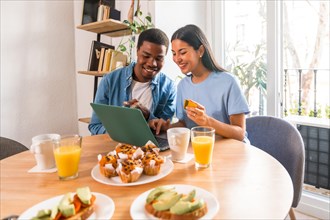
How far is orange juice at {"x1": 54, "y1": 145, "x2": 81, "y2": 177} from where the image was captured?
0.88 metres

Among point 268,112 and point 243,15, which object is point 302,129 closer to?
point 268,112

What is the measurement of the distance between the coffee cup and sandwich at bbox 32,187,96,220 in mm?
390

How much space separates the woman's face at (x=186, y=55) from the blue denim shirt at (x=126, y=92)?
327 mm

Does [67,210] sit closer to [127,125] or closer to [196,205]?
[196,205]

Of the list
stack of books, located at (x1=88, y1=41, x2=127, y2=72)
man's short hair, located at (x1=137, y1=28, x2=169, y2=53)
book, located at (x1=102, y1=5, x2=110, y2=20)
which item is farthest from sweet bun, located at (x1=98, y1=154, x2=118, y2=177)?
book, located at (x1=102, y1=5, x2=110, y2=20)

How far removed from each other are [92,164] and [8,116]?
230 centimetres

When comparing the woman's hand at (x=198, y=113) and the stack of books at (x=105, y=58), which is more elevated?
the stack of books at (x=105, y=58)

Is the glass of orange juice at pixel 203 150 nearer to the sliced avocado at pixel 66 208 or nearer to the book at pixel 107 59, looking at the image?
the sliced avocado at pixel 66 208

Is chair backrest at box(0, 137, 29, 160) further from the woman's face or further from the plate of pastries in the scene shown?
the woman's face

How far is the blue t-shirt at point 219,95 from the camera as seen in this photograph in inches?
56.2

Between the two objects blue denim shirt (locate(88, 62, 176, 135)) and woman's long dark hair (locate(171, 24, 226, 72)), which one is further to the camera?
blue denim shirt (locate(88, 62, 176, 135))

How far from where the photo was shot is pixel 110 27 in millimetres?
2680

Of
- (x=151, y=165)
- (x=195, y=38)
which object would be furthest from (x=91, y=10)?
(x=151, y=165)

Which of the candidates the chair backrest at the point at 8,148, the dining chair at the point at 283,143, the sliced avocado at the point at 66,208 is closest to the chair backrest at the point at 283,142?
the dining chair at the point at 283,143
